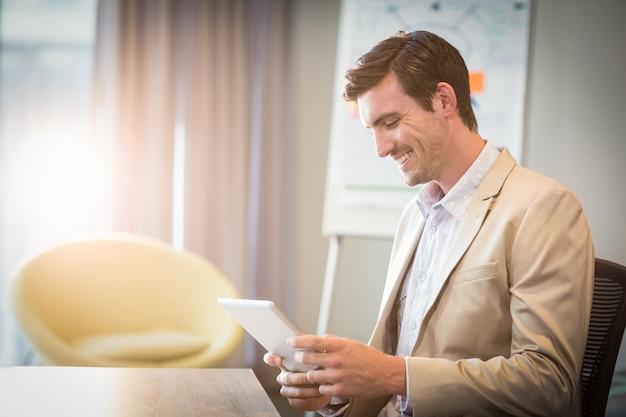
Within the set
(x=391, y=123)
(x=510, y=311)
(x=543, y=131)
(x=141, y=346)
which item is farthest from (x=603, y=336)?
(x=543, y=131)

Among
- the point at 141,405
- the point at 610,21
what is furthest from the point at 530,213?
the point at 610,21

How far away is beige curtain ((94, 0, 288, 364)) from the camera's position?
13.3 feet

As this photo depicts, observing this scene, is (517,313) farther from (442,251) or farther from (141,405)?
(141,405)

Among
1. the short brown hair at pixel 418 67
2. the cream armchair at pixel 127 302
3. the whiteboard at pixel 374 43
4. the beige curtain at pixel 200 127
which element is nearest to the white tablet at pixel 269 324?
the short brown hair at pixel 418 67

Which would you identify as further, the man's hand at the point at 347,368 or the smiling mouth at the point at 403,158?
the smiling mouth at the point at 403,158

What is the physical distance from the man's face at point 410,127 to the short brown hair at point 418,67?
0.02 m

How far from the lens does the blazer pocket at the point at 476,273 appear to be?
1408 mm

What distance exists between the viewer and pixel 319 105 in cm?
437

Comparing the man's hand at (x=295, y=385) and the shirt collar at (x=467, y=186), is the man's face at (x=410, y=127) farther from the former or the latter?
the man's hand at (x=295, y=385)

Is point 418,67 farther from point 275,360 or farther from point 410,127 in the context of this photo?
point 275,360

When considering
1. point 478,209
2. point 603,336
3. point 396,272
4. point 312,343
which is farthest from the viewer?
point 396,272

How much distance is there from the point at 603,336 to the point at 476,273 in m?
0.26

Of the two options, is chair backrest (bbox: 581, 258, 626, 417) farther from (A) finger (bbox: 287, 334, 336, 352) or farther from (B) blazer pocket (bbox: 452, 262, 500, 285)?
(A) finger (bbox: 287, 334, 336, 352)

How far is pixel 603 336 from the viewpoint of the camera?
1368mm
